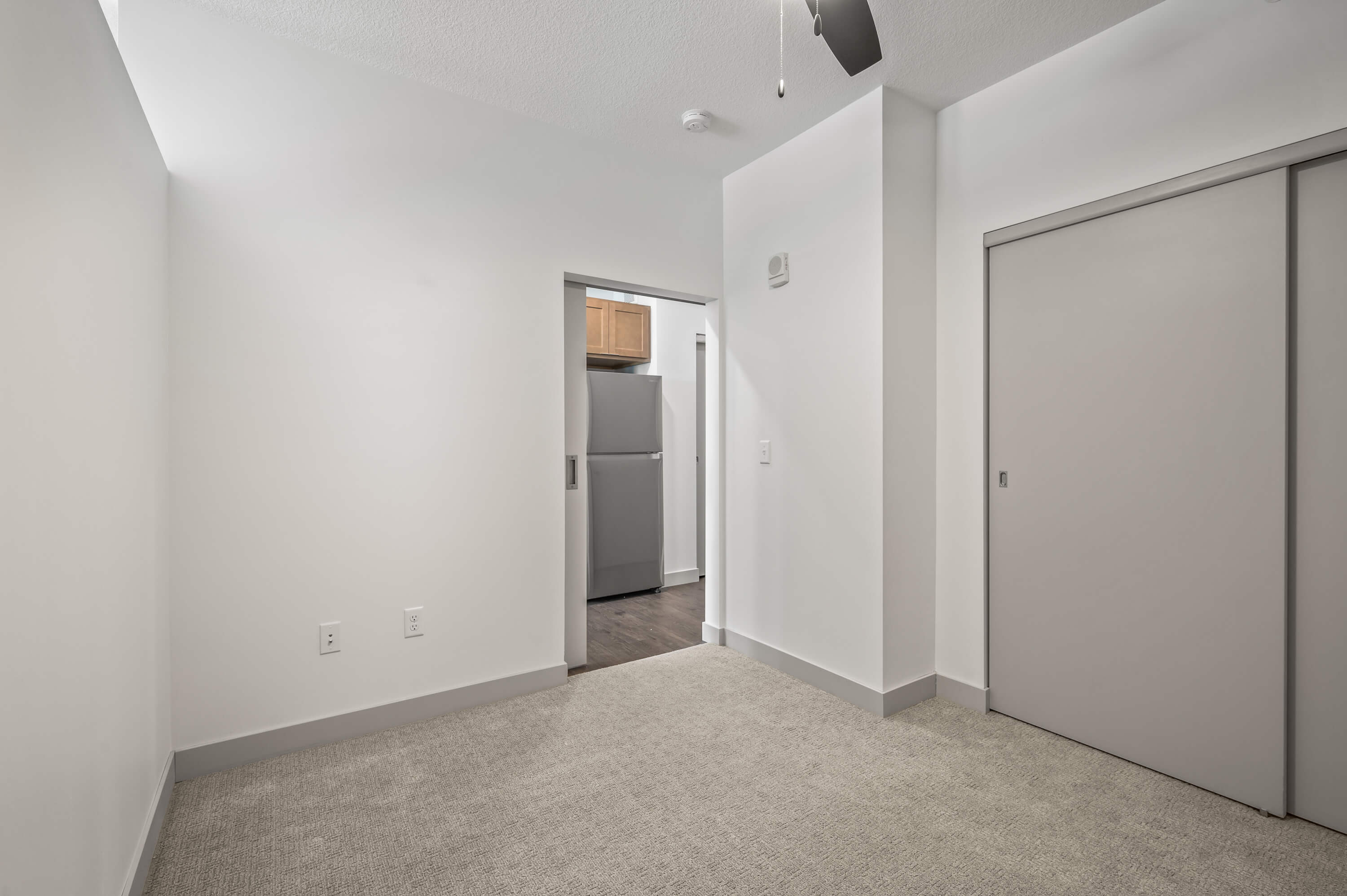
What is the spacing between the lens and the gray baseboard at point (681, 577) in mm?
4797

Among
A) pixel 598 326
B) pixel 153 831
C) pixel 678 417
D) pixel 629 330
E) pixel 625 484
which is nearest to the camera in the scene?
pixel 153 831

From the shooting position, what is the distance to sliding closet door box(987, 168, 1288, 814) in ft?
6.24

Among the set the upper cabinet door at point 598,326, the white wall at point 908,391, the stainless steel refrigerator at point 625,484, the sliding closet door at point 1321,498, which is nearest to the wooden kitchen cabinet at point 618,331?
the upper cabinet door at point 598,326

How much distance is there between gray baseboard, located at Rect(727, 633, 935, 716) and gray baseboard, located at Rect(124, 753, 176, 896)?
236cm

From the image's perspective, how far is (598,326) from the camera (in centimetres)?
470

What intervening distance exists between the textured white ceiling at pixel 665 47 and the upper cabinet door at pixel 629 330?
194 centimetres

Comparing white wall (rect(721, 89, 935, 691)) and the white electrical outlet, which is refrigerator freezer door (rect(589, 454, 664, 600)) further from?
the white electrical outlet

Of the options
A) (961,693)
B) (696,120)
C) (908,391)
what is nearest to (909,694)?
(961,693)

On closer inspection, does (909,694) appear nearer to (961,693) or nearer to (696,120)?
(961,693)

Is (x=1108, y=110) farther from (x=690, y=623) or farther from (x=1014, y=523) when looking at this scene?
(x=690, y=623)

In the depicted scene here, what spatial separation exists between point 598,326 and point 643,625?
86.8 inches

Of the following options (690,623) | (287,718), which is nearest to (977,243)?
(690,623)

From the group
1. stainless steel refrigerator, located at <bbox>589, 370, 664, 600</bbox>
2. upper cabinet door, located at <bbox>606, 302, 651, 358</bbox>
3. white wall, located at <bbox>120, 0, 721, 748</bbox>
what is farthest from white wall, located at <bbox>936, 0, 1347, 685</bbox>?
upper cabinet door, located at <bbox>606, 302, 651, 358</bbox>

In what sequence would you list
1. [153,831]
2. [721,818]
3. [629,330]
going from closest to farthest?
[153,831] → [721,818] → [629,330]
